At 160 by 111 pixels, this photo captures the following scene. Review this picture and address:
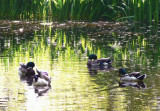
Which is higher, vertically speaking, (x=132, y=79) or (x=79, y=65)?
(x=79, y=65)

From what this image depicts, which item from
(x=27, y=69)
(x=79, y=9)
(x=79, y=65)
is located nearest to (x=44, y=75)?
(x=27, y=69)

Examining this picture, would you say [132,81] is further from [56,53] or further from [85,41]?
[85,41]

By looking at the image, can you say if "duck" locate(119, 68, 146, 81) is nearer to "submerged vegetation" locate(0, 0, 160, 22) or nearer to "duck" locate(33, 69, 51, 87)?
"duck" locate(33, 69, 51, 87)

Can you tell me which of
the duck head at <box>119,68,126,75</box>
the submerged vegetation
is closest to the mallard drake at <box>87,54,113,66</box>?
the duck head at <box>119,68,126,75</box>

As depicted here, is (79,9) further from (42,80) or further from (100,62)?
(42,80)

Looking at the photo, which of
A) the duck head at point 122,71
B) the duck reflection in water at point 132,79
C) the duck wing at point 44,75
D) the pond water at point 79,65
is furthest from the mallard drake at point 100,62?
the duck wing at point 44,75

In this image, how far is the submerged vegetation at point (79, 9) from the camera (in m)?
29.6

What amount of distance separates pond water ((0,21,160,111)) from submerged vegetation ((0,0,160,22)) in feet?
3.07

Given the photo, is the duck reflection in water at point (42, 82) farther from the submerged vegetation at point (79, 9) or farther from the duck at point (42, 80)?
the submerged vegetation at point (79, 9)

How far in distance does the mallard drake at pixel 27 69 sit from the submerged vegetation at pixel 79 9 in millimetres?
13643

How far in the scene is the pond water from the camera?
1134cm

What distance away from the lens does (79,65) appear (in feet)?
53.9

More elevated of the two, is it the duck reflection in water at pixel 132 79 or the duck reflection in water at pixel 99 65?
the duck reflection in water at pixel 99 65

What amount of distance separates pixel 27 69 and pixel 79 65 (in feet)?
6.23
